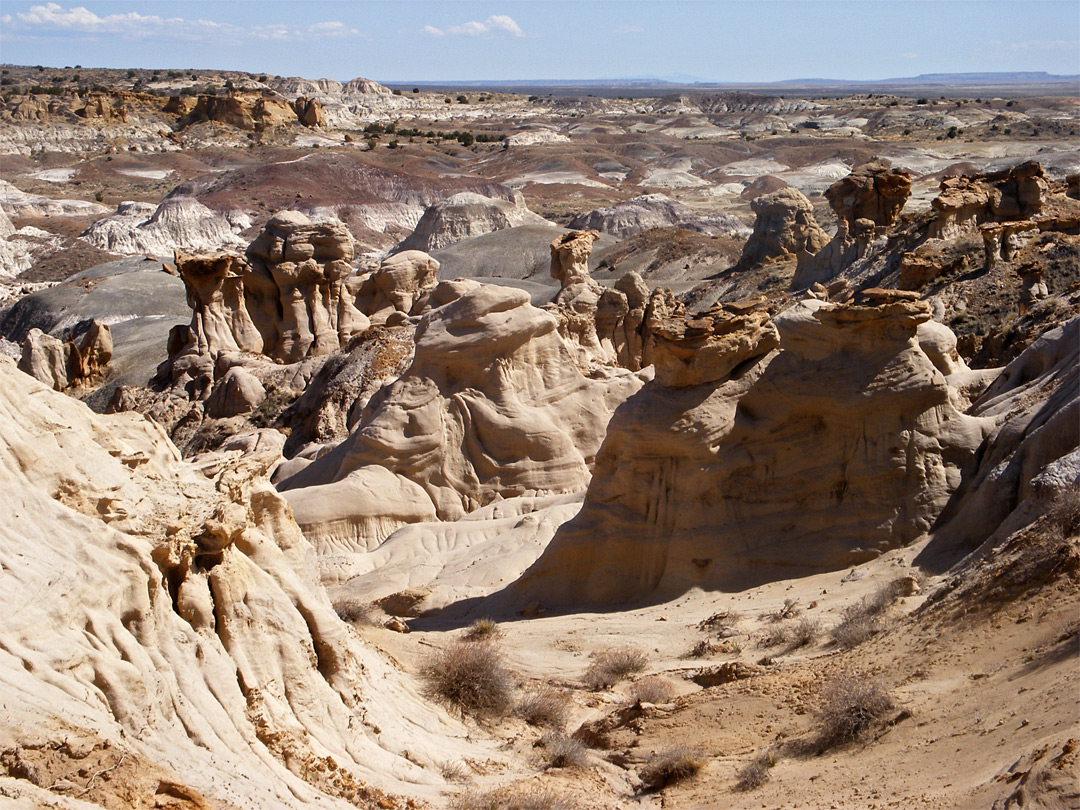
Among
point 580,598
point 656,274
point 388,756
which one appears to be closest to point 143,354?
point 656,274

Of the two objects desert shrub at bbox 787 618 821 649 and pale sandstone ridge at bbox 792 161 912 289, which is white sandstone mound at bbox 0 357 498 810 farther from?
pale sandstone ridge at bbox 792 161 912 289

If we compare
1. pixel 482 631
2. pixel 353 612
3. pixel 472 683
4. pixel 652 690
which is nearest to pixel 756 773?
pixel 652 690

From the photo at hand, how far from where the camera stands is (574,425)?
744 inches

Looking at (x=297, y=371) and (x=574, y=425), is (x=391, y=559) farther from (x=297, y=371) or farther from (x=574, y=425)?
(x=297, y=371)

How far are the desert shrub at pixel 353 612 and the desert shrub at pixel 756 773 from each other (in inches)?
204

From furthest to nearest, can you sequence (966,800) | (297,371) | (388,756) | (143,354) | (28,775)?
(143,354) → (297,371) → (388,756) → (966,800) → (28,775)

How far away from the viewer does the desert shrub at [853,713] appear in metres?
7.98

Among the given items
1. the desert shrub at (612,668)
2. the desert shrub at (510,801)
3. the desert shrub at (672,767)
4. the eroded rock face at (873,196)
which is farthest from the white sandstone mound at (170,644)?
the eroded rock face at (873,196)

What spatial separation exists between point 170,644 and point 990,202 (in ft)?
105

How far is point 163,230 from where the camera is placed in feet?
227

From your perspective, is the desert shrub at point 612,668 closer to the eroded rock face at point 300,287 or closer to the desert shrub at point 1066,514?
the desert shrub at point 1066,514

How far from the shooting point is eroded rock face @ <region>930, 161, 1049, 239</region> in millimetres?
33969

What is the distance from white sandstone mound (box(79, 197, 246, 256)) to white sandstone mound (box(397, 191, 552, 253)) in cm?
1012

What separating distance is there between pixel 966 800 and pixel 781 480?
665cm
